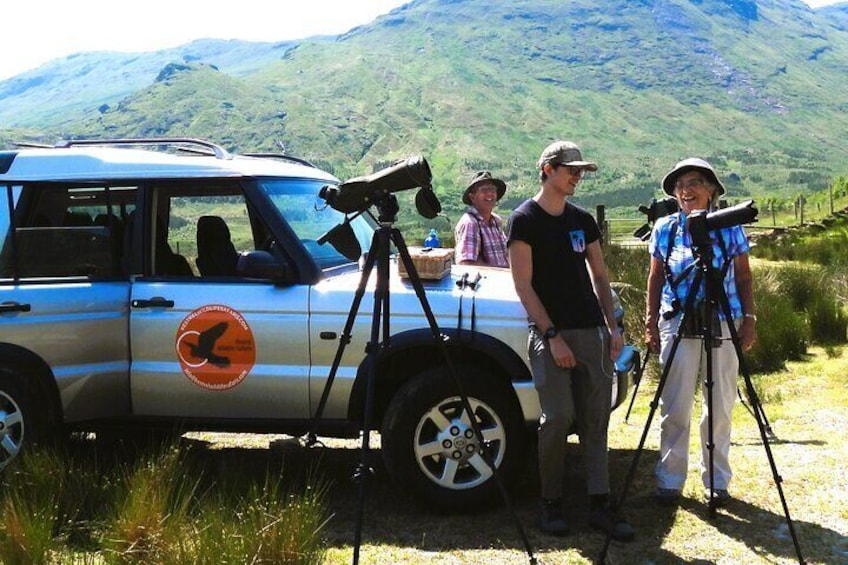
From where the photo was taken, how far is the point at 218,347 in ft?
16.5

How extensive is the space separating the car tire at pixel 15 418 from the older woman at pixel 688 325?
3623mm

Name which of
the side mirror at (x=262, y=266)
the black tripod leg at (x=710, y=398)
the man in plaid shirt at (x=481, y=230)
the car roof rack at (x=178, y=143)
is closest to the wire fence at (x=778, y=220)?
the man in plaid shirt at (x=481, y=230)

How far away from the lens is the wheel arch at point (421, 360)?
479 cm

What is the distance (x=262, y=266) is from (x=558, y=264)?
5.45 ft

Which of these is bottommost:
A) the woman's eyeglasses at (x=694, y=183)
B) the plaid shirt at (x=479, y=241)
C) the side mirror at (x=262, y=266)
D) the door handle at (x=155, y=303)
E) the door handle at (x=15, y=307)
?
the door handle at (x=15, y=307)

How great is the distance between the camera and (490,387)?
477 cm

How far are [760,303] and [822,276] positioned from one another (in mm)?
3046

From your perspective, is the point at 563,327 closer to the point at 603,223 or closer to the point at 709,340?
the point at 709,340

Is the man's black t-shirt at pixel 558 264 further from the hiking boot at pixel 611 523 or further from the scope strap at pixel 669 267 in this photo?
the hiking boot at pixel 611 523

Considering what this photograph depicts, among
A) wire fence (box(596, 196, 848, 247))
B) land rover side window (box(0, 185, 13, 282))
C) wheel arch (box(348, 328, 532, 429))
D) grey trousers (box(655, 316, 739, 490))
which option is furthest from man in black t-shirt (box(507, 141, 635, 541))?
wire fence (box(596, 196, 848, 247))

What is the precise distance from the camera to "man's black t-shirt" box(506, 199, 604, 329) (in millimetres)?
4434

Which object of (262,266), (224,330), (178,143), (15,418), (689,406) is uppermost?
(178,143)

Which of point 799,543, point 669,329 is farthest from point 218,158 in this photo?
point 799,543

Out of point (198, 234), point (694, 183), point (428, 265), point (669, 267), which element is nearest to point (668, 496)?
point (669, 267)
